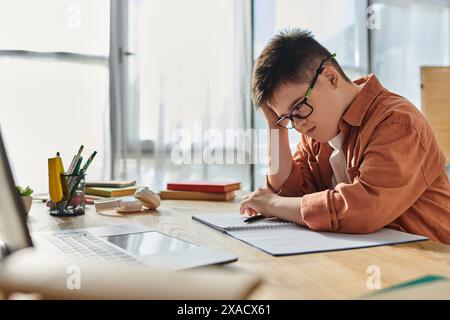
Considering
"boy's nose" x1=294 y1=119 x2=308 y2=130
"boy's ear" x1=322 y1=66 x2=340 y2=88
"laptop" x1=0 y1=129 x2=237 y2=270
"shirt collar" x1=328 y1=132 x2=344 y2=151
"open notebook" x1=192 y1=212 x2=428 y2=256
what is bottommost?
"open notebook" x1=192 y1=212 x2=428 y2=256

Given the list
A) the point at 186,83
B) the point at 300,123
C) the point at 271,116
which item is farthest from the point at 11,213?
the point at 186,83

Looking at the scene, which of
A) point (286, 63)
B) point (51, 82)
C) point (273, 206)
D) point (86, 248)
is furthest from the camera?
point (51, 82)

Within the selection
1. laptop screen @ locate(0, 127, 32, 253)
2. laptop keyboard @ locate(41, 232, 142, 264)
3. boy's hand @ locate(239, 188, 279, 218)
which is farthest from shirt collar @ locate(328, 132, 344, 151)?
laptop screen @ locate(0, 127, 32, 253)

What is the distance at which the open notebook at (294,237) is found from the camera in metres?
0.68

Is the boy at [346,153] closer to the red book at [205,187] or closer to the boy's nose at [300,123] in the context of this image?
the boy's nose at [300,123]

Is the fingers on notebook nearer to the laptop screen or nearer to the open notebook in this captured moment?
the open notebook

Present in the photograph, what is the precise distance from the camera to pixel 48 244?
28.2 inches

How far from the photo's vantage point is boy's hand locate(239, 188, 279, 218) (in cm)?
95

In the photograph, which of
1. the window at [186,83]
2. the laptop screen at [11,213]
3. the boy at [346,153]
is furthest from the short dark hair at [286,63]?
the window at [186,83]

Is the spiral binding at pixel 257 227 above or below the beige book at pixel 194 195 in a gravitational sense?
above

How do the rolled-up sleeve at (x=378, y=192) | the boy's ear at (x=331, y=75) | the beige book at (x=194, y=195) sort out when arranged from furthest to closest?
the beige book at (x=194, y=195)
the boy's ear at (x=331, y=75)
the rolled-up sleeve at (x=378, y=192)

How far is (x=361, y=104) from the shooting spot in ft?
3.31

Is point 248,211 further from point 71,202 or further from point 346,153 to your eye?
point 71,202

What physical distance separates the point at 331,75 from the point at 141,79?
167cm
